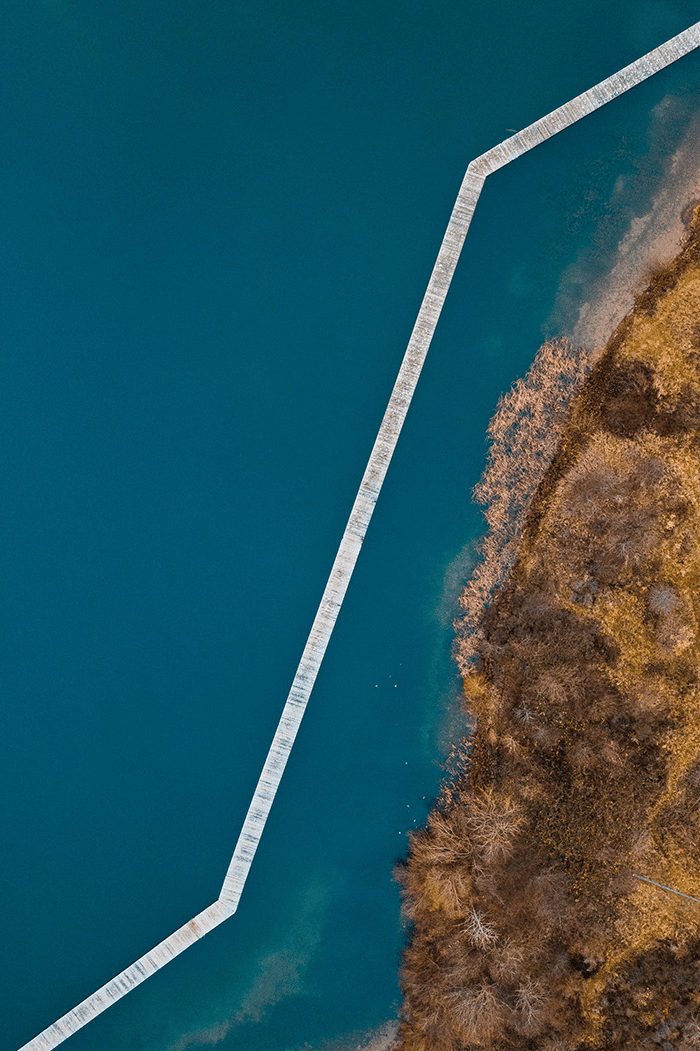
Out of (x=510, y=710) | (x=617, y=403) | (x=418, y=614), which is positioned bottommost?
(x=510, y=710)

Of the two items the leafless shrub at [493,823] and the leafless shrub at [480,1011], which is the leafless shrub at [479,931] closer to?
the leafless shrub at [480,1011]

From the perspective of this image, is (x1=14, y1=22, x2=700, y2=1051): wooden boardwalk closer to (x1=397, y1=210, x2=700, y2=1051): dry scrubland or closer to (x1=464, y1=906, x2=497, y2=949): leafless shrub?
(x1=397, y1=210, x2=700, y2=1051): dry scrubland

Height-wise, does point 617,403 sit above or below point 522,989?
above

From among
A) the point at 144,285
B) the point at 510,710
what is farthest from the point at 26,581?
the point at 510,710

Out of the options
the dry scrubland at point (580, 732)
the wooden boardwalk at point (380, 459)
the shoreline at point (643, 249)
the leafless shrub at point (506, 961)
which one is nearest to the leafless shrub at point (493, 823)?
the dry scrubland at point (580, 732)

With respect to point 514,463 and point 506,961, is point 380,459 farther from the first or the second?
point 506,961

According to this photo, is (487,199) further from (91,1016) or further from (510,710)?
(91,1016)

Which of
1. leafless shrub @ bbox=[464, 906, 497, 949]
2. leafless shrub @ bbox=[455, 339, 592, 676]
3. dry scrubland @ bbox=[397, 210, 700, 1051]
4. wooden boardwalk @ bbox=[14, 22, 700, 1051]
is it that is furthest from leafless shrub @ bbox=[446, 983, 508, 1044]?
leafless shrub @ bbox=[455, 339, 592, 676]

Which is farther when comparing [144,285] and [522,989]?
[144,285]

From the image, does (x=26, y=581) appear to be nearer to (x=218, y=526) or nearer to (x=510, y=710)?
(x=218, y=526)
